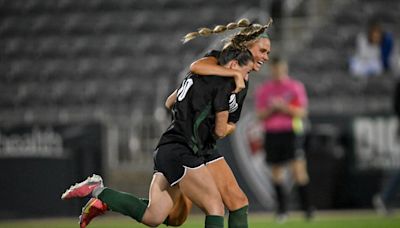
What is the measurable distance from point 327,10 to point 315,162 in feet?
17.1

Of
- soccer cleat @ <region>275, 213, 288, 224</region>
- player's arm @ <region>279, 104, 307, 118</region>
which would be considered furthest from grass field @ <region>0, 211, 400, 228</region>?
player's arm @ <region>279, 104, 307, 118</region>

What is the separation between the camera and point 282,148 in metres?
15.0

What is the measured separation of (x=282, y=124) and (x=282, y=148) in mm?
342

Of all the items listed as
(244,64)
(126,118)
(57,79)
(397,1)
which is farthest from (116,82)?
(244,64)

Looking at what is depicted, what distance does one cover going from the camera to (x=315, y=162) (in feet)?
55.2

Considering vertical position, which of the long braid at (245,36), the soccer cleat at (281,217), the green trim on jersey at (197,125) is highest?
the long braid at (245,36)

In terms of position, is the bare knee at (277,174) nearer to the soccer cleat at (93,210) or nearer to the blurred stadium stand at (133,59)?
the blurred stadium stand at (133,59)

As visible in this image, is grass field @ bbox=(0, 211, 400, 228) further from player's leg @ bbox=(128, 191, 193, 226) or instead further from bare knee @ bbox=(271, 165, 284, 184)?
player's leg @ bbox=(128, 191, 193, 226)

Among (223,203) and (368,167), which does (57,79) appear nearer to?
(368,167)

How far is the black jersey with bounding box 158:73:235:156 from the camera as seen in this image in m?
7.43

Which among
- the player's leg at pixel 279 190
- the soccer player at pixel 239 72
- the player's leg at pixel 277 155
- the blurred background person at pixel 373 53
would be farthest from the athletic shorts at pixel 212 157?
the blurred background person at pixel 373 53

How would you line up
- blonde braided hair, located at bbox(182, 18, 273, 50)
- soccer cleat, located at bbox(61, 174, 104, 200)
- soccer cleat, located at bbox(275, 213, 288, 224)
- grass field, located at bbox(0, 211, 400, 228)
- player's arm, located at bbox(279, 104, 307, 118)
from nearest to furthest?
blonde braided hair, located at bbox(182, 18, 273, 50) → soccer cleat, located at bbox(61, 174, 104, 200) → grass field, located at bbox(0, 211, 400, 228) → soccer cleat, located at bbox(275, 213, 288, 224) → player's arm, located at bbox(279, 104, 307, 118)

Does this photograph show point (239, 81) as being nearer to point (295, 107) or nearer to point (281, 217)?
point (281, 217)

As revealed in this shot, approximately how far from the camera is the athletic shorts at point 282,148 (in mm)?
14945
